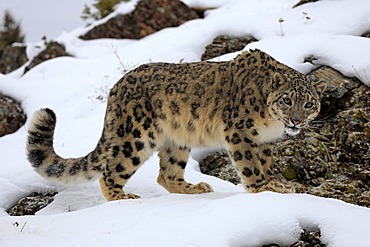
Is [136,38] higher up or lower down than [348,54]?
lower down

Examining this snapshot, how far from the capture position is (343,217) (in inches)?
179

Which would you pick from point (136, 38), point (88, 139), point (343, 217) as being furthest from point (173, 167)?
point (136, 38)

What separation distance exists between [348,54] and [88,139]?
4.30 metres

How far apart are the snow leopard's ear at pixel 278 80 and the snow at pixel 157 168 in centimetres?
131

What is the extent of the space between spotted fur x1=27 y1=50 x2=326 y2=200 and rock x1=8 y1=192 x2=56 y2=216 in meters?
0.51

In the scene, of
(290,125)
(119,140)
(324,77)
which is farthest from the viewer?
(324,77)

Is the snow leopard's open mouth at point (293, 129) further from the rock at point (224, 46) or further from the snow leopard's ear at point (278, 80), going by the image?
the rock at point (224, 46)

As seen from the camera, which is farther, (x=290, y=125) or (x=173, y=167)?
(x=173, y=167)

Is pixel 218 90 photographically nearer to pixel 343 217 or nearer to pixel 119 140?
pixel 119 140

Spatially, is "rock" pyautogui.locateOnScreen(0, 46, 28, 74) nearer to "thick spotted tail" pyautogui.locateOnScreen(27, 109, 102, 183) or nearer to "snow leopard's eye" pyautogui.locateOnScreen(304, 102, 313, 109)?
"thick spotted tail" pyautogui.locateOnScreen(27, 109, 102, 183)

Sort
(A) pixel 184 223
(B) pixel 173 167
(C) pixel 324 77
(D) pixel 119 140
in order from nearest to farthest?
1. (A) pixel 184 223
2. (D) pixel 119 140
3. (B) pixel 173 167
4. (C) pixel 324 77

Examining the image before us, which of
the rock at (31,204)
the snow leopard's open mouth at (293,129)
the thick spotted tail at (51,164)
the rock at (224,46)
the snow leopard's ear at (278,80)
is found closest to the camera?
the snow leopard's open mouth at (293,129)

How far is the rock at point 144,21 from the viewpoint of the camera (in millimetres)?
17562

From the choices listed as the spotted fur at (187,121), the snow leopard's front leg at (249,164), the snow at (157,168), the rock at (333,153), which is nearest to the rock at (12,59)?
the snow at (157,168)
